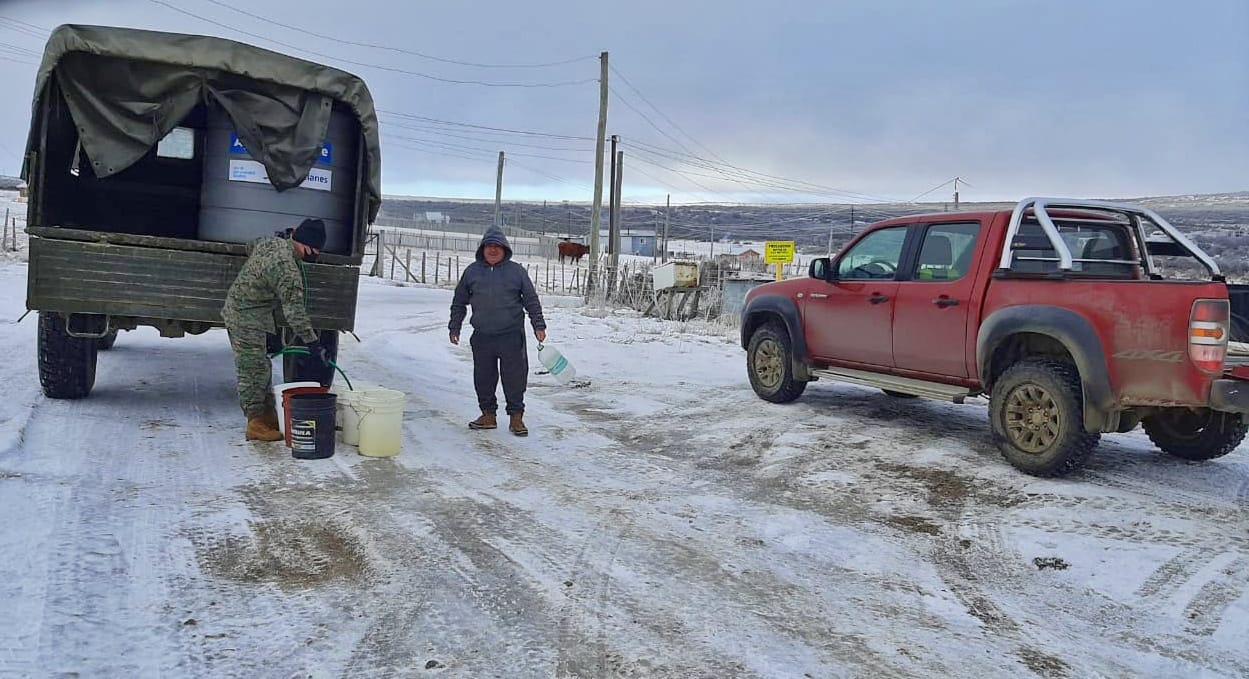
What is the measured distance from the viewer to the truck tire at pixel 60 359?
7.39 meters

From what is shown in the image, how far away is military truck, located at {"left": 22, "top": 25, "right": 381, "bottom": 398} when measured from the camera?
270 inches

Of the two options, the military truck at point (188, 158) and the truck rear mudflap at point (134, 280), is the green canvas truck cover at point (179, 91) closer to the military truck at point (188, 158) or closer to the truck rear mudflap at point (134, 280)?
the military truck at point (188, 158)

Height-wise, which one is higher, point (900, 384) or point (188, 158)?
point (188, 158)

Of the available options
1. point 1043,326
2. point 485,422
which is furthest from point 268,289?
point 1043,326

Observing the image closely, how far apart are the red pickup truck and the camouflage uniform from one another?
4.40m

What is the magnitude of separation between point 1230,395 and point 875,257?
10.4 ft

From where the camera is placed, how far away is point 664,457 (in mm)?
6934

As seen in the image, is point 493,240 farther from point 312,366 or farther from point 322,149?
point 312,366

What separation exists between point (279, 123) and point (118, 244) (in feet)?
4.92

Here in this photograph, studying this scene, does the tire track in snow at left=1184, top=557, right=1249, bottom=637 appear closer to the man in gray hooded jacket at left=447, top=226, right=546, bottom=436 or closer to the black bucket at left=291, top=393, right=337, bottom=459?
the man in gray hooded jacket at left=447, top=226, right=546, bottom=436

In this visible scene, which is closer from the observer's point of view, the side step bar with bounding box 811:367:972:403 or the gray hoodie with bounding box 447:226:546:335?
the side step bar with bounding box 811:367:972:403

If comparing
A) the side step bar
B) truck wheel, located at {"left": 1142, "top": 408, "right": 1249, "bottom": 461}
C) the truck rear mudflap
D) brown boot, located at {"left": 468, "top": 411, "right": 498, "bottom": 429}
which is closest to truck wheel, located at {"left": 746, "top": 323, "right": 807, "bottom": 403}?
the side step bar

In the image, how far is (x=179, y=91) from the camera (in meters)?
7.24

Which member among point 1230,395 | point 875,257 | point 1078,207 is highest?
point 1078,207
